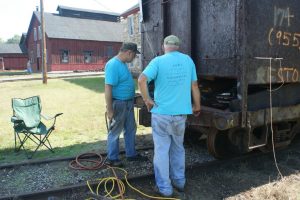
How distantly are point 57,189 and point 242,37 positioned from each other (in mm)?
3024

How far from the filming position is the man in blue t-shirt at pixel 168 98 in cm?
428

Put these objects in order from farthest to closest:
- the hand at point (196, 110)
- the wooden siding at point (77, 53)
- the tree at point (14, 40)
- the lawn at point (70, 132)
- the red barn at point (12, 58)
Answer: the tree at point (14, 40) < the red barn at point (12, 58) < the wooden siding at point (77, 53) < the lawn at point (70, 132) < the hand at point (196, 110)


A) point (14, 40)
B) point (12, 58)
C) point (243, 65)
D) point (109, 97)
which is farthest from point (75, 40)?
point (14, 40)

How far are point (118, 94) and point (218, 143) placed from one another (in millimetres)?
1775

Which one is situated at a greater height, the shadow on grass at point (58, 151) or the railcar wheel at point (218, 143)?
the railcar wheel at point (218, 143)

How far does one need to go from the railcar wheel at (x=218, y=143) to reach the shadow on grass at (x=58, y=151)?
1.66 meters

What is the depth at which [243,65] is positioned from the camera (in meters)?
4.39

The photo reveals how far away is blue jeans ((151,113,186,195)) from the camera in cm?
436

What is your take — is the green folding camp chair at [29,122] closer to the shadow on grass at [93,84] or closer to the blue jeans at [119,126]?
the blue jeans at [119,126]

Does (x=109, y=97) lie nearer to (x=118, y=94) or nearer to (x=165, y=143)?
(x=118, y=94)

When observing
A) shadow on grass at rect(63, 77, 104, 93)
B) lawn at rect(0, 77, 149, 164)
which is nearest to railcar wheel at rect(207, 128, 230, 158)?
lawn at rect(0, 77, 149, 164)

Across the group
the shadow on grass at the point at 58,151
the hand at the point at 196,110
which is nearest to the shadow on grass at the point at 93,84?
the shadow on grass at the point at 58,151

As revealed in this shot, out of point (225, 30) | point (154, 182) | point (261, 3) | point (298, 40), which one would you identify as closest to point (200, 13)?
point (225, 30)

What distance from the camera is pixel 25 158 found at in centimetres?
600
